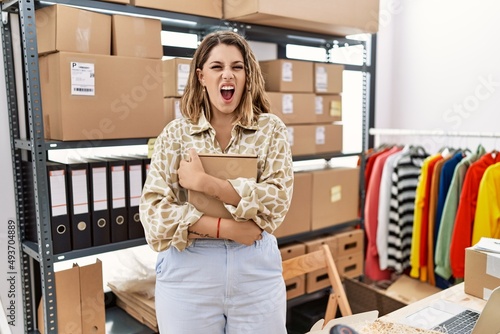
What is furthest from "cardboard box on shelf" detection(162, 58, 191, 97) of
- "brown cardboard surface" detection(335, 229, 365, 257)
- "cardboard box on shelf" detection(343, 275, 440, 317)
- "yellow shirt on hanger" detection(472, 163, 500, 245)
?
"yellow shirt on hanger" detection(472, 163, 500, 245)

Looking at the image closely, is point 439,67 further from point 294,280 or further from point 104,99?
point 104,99

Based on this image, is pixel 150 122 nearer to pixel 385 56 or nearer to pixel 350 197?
pixel 350 197

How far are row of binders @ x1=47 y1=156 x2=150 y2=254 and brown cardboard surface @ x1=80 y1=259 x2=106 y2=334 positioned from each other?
0.11 m

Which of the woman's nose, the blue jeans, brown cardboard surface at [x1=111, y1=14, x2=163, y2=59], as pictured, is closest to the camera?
the blue jeans

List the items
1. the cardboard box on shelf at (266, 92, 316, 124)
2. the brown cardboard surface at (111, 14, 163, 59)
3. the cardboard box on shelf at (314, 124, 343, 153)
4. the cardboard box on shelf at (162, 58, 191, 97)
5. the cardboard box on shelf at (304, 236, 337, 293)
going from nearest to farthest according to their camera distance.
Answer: the brown cardboard surface at (111, 14, 163, 59), the cardboard box on shelf at (162, 58, 191, 97), the cardboard box on shelf at (266, 92, 316, 124), the cardboard box on shelf at (304, 236, 337, 293), the cardboard box on shelf at (314, 124, 343, 153)

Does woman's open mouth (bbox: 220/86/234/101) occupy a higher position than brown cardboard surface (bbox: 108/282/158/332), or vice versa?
woman's open mouth (bbox: 220/86/234/101)

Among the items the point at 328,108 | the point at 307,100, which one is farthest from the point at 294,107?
the point at 328,108

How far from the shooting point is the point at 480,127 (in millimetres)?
3078

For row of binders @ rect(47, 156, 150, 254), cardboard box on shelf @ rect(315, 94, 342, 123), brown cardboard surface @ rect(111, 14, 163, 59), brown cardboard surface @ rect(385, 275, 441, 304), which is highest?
brown cardboard surface @ rect(111, 14, 163, 59)

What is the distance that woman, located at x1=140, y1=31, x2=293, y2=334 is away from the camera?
1.38 meters

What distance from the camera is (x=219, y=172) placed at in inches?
56.3

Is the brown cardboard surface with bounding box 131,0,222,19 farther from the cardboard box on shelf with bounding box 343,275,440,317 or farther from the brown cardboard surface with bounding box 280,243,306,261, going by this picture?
the cardboard box on shelf with bounding box 343,275,440,317

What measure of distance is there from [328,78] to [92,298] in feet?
5.76

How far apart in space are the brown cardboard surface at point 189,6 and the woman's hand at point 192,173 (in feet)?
2.85
